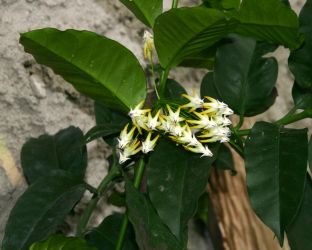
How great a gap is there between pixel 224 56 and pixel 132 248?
31 cm

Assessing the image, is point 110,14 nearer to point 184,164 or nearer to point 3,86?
point 3,86

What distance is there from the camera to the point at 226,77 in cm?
84

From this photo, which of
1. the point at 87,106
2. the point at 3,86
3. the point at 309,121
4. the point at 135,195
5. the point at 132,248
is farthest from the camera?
the point at 309,121

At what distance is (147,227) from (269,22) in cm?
33

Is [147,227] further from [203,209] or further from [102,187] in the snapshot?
[203,209]

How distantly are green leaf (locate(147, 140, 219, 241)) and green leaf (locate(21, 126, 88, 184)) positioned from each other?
196mm

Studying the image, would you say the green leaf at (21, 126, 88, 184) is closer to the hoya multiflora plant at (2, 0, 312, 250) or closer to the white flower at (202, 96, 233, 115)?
the hoya multiflora plant at (2, 0, 312, 250)

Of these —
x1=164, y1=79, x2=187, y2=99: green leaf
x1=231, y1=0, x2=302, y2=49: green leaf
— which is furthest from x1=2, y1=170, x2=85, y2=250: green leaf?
x1=231, y1=0, x2=302, y2=49: green leaf

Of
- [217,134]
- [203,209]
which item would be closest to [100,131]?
[217,134]

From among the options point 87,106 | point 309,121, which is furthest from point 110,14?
point 309,121

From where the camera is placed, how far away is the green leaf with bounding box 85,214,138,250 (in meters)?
0.83

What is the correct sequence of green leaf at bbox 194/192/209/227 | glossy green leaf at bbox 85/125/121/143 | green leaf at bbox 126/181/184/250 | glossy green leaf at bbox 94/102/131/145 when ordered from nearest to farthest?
green leaf at bbox 126/181/184/250, glossy green leaf at bbox 85/125/121/143, glossy green leaf at bbox 94/102/131/145, green leaf at bbox 194/192/209/227

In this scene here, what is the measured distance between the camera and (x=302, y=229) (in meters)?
0.75

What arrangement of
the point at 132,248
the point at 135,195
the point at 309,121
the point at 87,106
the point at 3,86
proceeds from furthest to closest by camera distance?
the point at 309,121 < the point at 87,106 < the point at 3,86 < the point at 132,248 < the point at 135,195
